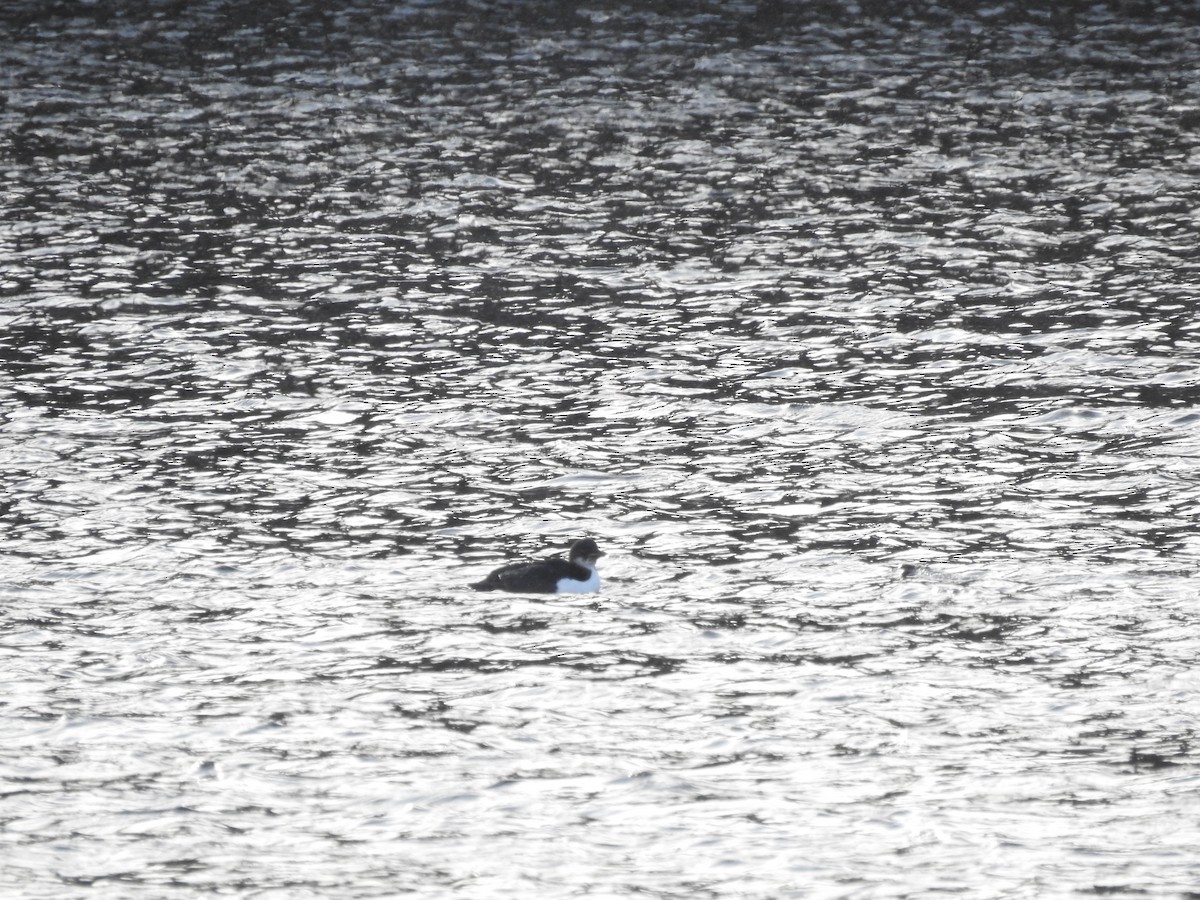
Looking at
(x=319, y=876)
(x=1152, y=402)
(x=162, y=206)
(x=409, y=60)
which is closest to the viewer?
(x=319, y=876)

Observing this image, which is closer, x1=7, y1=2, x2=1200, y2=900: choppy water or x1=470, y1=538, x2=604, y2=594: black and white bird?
x1=7, y1=2, x2=1200, y2=900: choppy water

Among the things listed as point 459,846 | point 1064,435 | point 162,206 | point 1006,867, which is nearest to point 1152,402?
point 1064,435

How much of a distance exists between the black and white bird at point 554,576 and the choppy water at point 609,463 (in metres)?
0.28

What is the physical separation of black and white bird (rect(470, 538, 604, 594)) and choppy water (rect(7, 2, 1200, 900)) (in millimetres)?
280

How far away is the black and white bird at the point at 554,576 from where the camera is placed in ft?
61.9

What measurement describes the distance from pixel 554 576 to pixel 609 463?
4.40m

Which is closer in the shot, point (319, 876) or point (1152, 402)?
point (319, 876)

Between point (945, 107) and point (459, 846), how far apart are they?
2735 centimetres

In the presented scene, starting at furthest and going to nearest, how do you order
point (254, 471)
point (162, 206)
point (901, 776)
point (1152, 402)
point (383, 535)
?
1. point (162, 206)
2. point (1152, 402)
3. point (254, 471)
4. point (383, 535)
5. point (901, 776)

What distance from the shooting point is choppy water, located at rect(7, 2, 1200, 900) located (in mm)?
14805

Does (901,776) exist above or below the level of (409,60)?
below

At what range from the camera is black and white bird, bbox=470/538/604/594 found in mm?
18859

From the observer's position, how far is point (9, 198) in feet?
109

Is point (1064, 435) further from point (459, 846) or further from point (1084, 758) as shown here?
point (459, 846)
